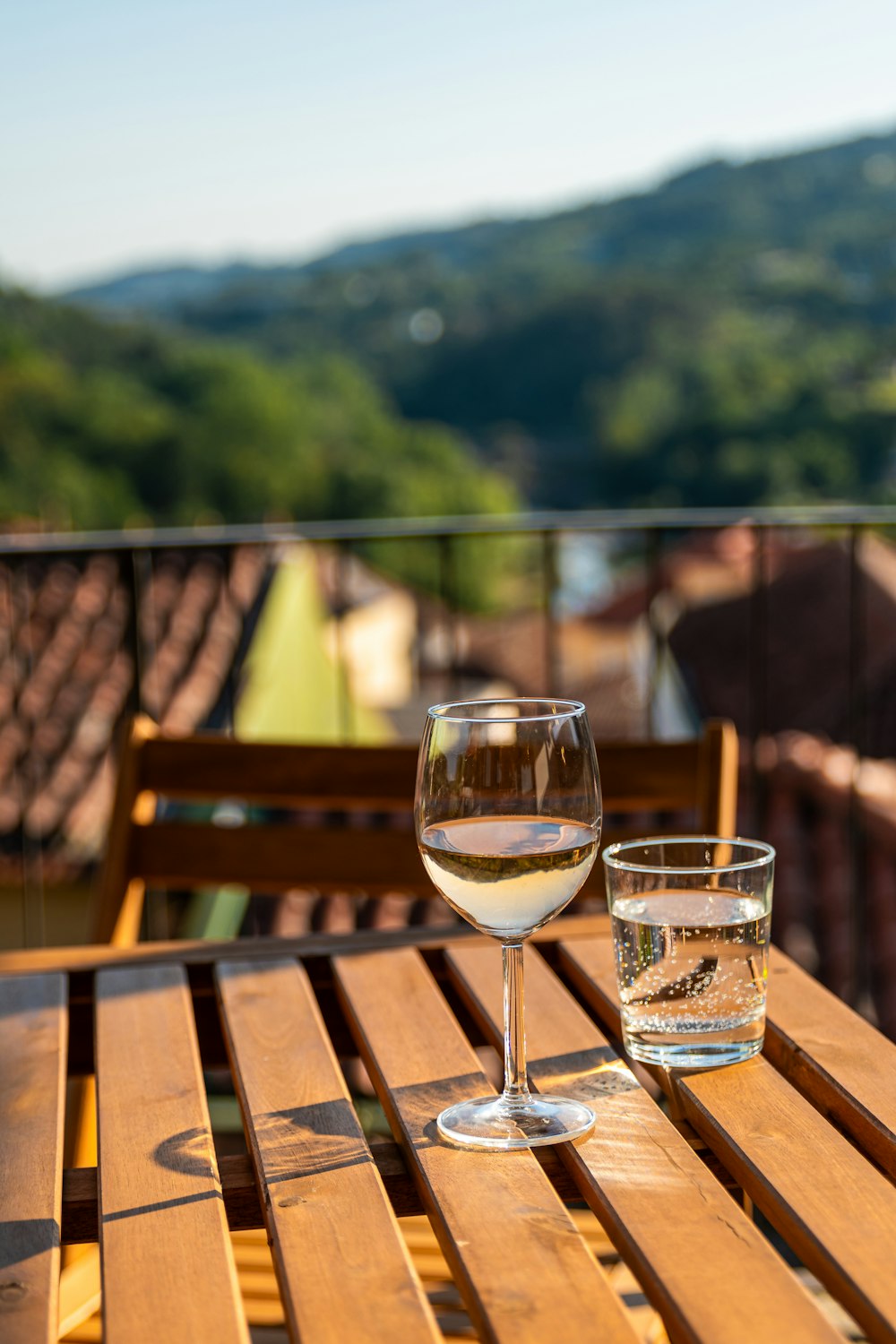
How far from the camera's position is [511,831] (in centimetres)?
69

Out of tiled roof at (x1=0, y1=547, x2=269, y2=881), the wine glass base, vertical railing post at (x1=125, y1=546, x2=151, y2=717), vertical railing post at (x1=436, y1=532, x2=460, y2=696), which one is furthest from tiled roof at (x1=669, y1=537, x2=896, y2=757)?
the wine glass base

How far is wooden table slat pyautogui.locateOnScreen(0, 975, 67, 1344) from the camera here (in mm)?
577

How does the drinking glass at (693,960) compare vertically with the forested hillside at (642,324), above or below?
below

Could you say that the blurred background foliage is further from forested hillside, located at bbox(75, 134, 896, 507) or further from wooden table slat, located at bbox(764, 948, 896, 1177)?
wooden table slat, located at bbox(764, 948, 896, 1177)

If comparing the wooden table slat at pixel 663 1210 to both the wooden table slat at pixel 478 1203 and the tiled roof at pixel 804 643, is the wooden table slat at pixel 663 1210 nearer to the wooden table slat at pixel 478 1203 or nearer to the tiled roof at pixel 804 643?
the wooden table slat at pixel 478 1203

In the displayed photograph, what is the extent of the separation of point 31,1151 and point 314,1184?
169mm

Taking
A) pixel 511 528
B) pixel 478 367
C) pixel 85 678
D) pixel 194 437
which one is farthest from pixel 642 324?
pixel 511 528

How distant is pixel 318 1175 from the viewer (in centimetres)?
67

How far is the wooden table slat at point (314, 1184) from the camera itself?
54cm

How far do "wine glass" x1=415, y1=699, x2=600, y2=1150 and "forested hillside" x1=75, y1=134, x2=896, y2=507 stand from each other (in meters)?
17.4

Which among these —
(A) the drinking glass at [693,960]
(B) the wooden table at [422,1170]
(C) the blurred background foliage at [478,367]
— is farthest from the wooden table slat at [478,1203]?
(C) the blurred background foliage at [478,367]

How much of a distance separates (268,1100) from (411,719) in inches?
1277

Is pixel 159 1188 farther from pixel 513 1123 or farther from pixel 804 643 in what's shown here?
pixel 804 643

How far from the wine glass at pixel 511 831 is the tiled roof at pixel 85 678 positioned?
19.9 ft
